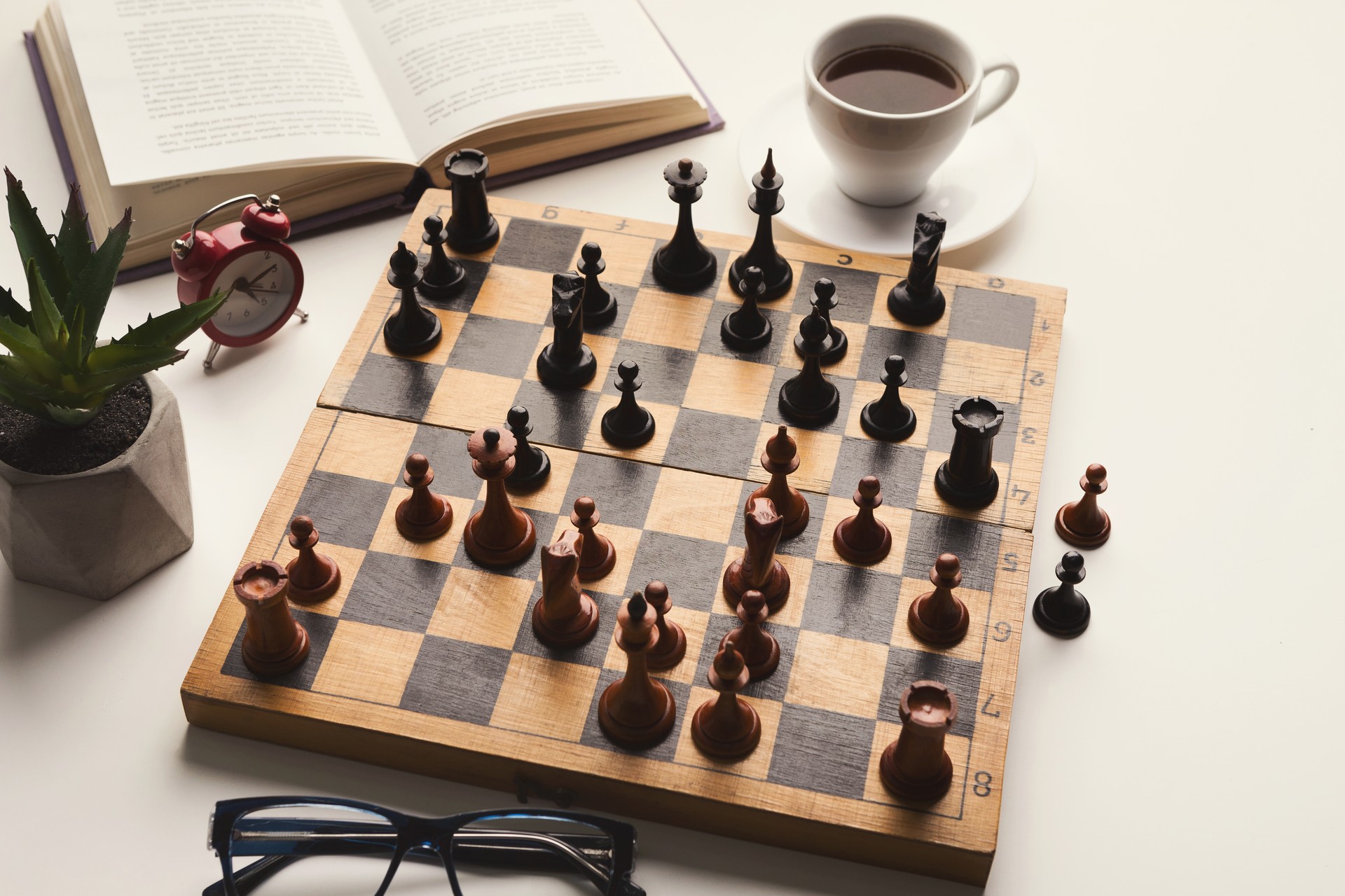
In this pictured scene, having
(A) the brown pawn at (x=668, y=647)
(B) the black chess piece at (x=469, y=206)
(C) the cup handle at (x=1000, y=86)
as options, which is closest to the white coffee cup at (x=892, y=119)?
(C) the cup handle at (x=1000, y=86)

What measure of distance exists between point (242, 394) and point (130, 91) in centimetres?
61

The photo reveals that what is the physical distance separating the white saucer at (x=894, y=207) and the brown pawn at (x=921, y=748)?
91cm

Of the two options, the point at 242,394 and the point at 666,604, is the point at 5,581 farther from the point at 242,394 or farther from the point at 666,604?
the point at 666,604

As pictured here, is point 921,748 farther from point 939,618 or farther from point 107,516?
point 107,516

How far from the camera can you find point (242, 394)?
202 cm

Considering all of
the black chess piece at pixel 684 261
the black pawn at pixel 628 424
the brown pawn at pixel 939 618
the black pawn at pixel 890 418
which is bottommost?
the brown pawn at pixel 939 618

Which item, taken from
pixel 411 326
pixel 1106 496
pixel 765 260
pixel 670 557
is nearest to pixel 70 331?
pixel 411 326

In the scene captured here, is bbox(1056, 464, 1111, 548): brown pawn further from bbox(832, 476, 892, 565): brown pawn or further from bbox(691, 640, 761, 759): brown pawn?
bbox(691, 640, 761, 759): brown pawn

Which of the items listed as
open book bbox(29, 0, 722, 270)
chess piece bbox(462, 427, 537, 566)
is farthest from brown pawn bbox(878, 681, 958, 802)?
open book bbox(29, 0, 722, 270)

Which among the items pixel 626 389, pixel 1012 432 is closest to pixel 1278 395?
pixel 1012 432

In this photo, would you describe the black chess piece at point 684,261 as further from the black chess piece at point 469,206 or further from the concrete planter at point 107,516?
the concrete planter at point 107,516

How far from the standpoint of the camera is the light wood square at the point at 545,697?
1.54 metres

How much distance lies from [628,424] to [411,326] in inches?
14.6

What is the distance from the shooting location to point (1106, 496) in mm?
1879
